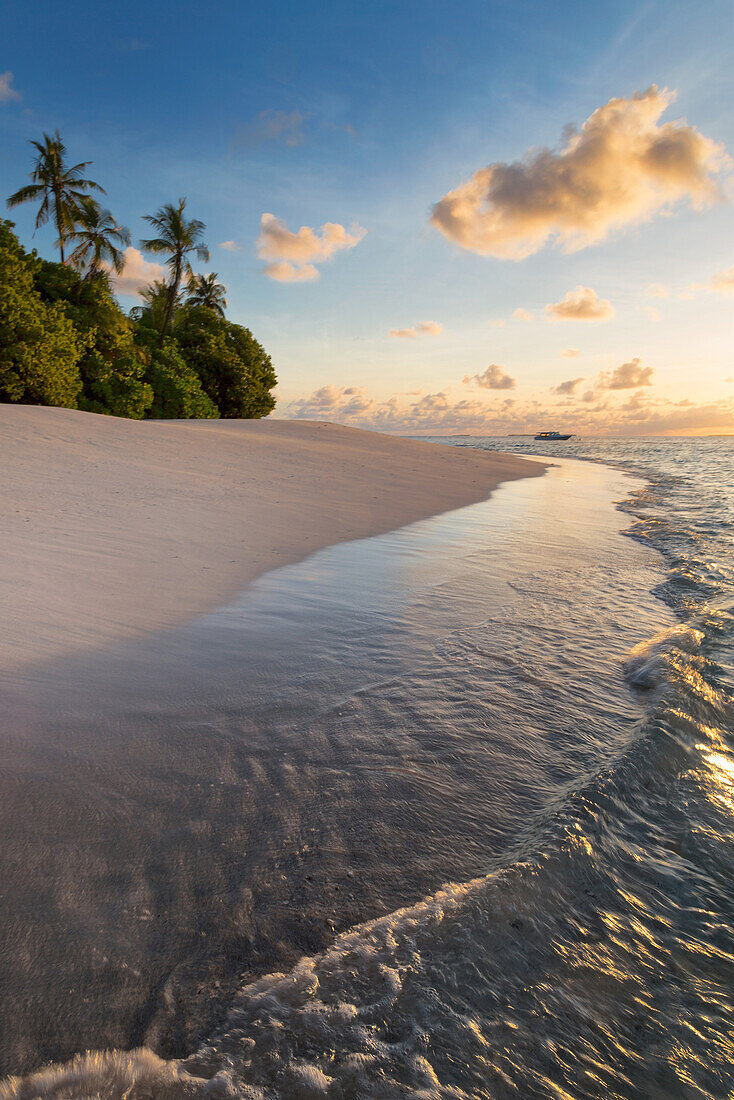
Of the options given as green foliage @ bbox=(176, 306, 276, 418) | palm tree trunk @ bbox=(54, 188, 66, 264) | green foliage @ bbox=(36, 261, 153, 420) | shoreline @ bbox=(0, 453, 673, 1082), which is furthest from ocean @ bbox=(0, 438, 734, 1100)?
palm tree trunk @ bbox=(54, 188, 66, 264)

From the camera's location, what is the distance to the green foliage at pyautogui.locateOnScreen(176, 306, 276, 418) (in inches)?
1099

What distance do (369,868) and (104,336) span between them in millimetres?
24559

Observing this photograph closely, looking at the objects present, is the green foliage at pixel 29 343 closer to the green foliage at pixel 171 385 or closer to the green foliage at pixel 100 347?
the green foliage at pixel 100 347

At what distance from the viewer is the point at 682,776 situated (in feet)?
7.63

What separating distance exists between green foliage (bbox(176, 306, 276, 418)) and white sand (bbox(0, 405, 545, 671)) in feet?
47.5

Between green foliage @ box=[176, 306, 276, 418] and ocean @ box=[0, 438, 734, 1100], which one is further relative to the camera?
green foliage @ box=[176, 306, 276, 418]

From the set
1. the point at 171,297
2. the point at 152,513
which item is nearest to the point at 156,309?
the point at 171,297

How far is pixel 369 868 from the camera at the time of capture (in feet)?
5.66

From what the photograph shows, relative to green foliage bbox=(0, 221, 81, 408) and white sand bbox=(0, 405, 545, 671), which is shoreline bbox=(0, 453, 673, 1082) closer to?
white sand bbox=(0, 405, 545, 671)

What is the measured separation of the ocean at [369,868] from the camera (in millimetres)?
1216

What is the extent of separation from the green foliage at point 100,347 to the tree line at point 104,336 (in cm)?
4

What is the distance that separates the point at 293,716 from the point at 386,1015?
139 centimetres

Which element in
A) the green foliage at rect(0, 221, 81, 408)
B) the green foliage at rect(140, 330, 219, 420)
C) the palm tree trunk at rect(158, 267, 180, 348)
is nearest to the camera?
the green foliage at rect(0, 221, 81, 408)

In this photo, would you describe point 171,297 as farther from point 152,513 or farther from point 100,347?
point 152,513
